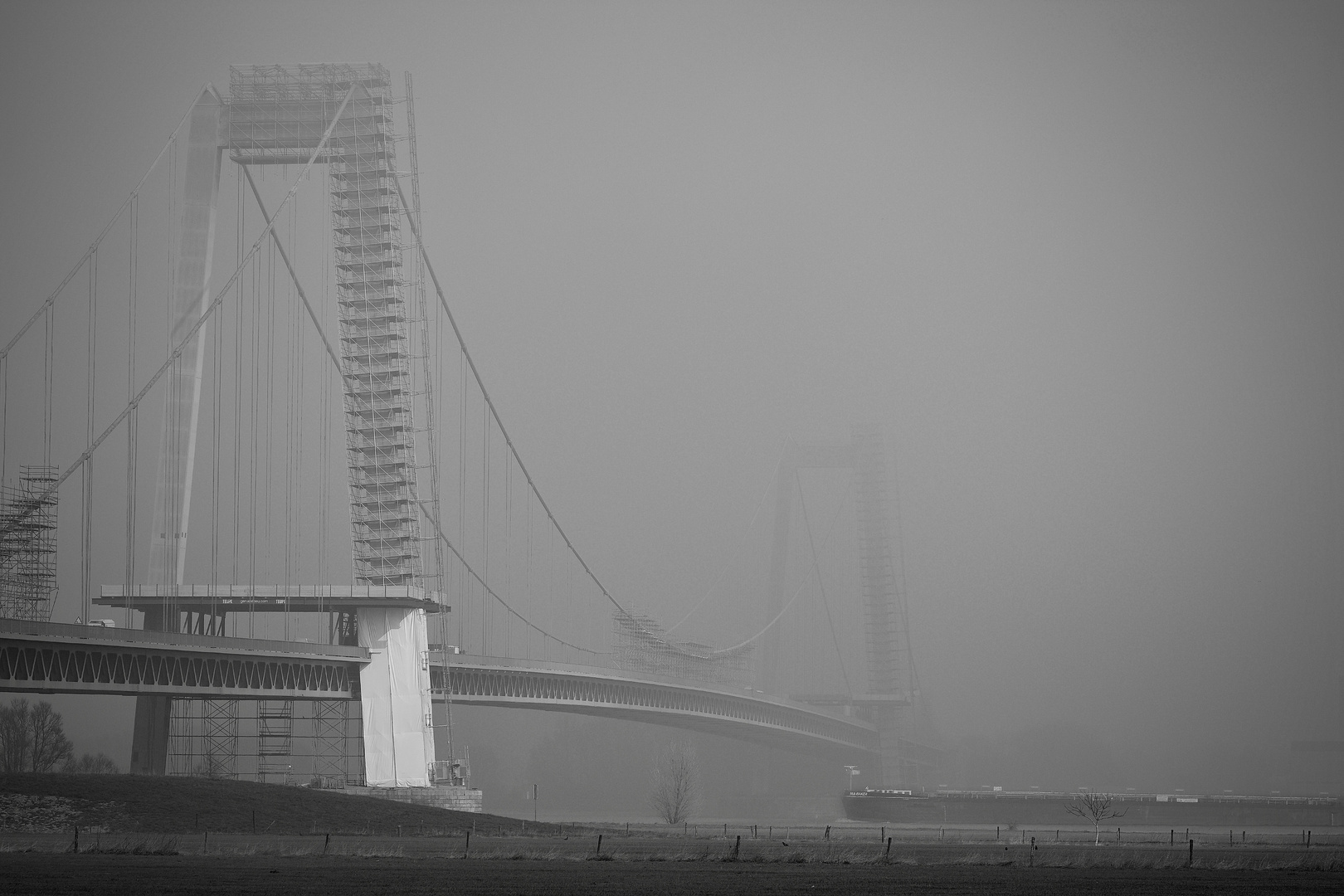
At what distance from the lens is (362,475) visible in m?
62.7

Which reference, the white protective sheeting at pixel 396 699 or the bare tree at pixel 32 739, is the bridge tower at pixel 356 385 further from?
the bare tree at pixel 32 739

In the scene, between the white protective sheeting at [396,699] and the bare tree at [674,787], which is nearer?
the white protective sheeting at [396,699]

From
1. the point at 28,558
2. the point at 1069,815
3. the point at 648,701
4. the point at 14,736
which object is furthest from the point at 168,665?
the point at 1069,815

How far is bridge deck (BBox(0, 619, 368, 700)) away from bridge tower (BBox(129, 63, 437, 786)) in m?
1.99

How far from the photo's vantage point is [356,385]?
63.5 m

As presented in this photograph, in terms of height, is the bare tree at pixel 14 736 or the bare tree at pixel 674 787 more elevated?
the bare tree at pixel 14 736

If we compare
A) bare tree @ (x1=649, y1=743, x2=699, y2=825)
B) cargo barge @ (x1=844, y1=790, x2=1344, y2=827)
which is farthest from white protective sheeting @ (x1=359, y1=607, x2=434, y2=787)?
cargo barge @ (x1=844, y1=790, x2=1344, y2=827)

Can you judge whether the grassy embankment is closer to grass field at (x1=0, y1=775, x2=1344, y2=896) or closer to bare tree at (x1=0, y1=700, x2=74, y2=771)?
grass field at (x1=0, y1=775, x2=1344, y2=896)

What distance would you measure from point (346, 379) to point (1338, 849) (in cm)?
4102

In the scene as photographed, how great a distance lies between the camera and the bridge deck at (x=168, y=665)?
4919 cm

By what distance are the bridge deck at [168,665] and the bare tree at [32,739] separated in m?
21.5

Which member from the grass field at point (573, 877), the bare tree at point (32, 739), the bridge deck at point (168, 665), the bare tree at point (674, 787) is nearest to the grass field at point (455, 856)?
the grass field at point (573, 877)

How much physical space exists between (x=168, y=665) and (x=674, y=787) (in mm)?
34744

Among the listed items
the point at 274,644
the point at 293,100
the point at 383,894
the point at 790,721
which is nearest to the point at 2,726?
the point at 274,644
